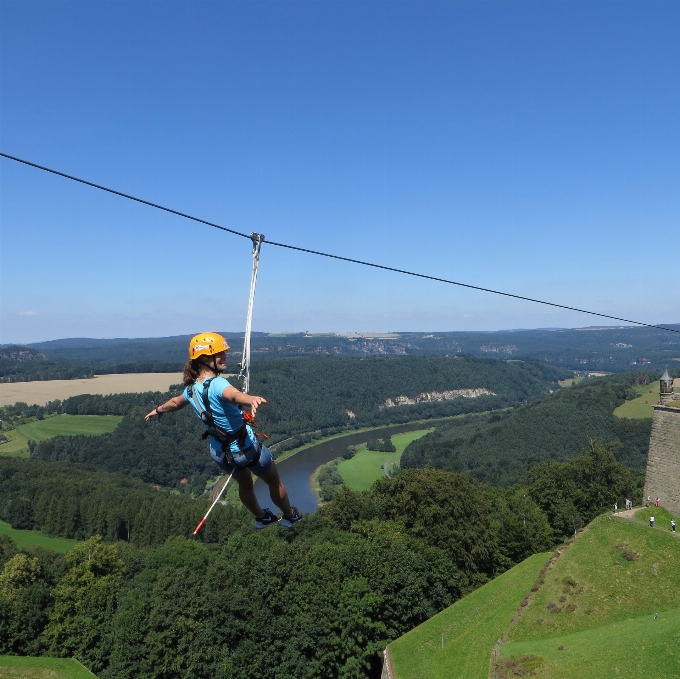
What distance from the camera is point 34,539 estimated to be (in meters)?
59.2

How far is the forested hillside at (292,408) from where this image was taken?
3979 inches

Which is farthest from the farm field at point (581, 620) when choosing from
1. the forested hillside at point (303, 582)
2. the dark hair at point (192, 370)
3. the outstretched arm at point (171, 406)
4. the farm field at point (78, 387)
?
the farm field at point (78, 387)

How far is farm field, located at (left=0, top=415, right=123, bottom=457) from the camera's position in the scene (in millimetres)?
104119

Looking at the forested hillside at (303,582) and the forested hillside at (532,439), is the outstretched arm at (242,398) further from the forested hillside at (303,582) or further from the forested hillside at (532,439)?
the forested hillside at (532,439)

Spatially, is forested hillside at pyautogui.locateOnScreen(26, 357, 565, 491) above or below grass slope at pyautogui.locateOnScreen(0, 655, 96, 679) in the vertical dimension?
below

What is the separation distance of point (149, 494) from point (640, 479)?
52096 millimetres

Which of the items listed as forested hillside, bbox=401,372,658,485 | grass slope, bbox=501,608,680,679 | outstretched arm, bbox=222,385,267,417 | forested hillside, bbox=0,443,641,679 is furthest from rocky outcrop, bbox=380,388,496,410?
outstretched arm, bbox=222,385,267,417

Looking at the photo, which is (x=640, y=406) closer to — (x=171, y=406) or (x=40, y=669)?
(x=40, y=669)

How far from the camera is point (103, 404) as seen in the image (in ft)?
420

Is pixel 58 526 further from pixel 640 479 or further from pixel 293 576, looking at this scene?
pixel 640 479

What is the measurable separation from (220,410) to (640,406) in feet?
337

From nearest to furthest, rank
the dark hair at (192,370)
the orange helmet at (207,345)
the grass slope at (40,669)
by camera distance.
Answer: the orange helmet at (207,345), the dark hair at (192,370), the grass slope at (40,669)

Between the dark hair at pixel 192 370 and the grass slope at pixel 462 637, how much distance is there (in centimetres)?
1471

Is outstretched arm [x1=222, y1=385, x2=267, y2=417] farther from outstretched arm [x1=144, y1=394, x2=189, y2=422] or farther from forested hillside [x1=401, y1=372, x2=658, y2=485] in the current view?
forested hillside [x1=401, y1=372, x2=658, y2=485]
